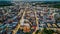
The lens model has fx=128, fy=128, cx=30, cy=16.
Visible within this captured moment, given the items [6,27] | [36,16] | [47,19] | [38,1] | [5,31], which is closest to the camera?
[5,31]

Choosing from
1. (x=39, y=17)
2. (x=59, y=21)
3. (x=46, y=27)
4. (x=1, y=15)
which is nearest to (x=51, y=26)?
(x=46, y=27)

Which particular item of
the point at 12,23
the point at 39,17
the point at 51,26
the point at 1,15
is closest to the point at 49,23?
the point at 51,26

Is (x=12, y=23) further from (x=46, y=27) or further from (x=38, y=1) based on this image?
(x=38, y=1)

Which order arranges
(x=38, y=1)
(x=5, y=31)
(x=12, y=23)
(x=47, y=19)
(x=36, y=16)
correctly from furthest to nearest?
(x=38, y=1), (x=36, y=16), (x=47, y=19), (x=12, y=23), (x=5, y=31)

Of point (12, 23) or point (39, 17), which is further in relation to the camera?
point (39, 17)

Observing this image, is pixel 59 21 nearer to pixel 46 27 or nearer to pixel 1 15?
pixel 46 27

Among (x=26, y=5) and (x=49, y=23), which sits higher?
(x=26, y=5)

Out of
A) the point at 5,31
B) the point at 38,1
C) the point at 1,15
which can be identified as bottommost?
the point at 5,31
